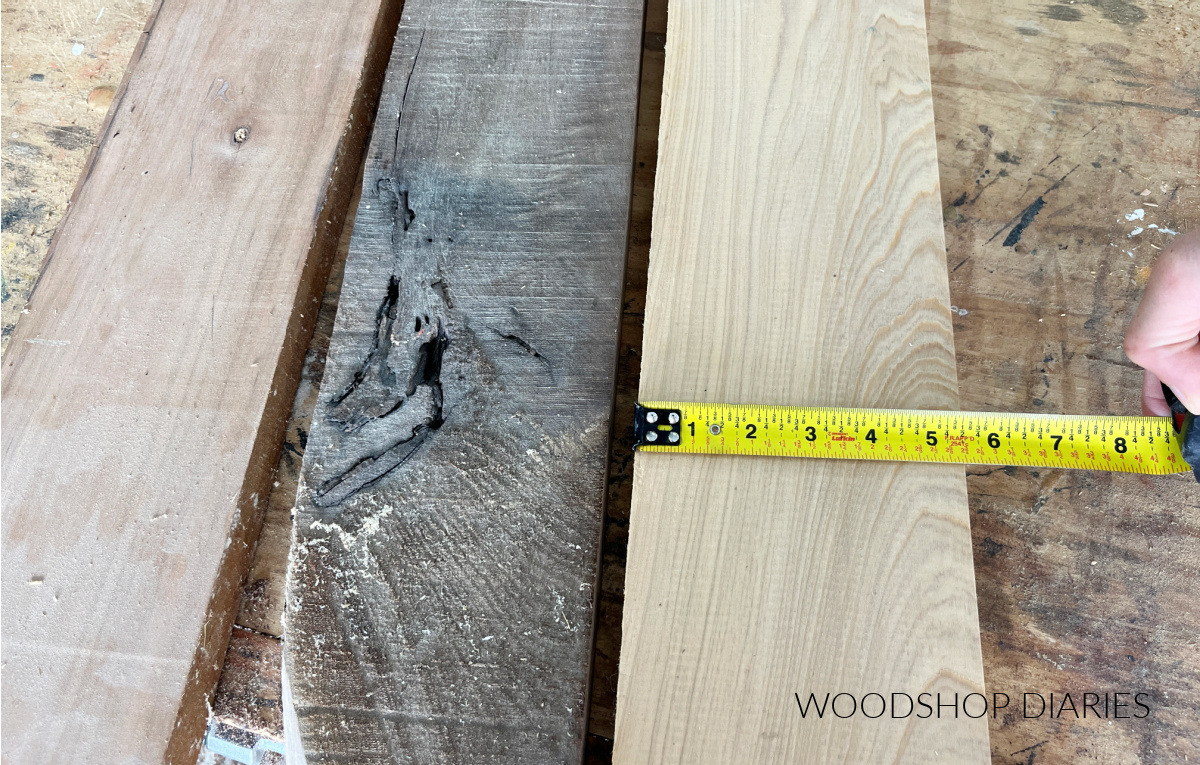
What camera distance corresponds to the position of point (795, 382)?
4.01 ft

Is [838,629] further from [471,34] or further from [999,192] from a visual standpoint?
[471,34]

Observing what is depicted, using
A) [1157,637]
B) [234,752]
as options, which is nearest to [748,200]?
[1157,637]

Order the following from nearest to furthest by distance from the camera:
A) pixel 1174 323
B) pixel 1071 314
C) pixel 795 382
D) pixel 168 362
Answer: pixel 1174 323
pixel 795 382
pixel 168 362
pixel 1071 314

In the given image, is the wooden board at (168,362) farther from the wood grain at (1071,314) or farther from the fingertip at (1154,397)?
the fingertip at (1154,397)

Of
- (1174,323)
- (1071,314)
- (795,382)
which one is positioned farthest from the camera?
(1071,314)

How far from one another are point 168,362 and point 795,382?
50.9 inches

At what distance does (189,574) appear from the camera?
4.27 feet

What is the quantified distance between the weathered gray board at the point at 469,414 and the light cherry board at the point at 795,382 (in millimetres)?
131

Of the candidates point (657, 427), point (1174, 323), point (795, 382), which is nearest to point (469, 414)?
point (657, 427)

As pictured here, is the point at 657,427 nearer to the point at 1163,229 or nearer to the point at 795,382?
the point at 795,382

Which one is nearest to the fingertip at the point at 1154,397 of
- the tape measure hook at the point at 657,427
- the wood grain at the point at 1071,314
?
the wood grain at the point at 1071,314

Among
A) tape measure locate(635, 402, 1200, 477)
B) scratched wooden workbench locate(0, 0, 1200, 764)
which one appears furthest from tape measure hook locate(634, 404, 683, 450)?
scratched wooden workbench locate(0, 0, 1200, 764)

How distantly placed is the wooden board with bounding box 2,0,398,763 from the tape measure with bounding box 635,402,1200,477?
2.90ft

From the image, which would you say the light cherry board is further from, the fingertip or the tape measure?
the fingertip
